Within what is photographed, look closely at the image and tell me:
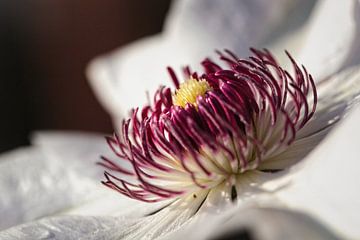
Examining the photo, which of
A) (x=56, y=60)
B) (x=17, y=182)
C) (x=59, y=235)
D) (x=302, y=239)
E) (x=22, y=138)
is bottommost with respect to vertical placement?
(x=302, y=239)

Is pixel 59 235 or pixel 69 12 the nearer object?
pixel 59 235

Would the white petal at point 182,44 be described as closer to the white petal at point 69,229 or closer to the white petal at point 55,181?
the white petal at point 55,181

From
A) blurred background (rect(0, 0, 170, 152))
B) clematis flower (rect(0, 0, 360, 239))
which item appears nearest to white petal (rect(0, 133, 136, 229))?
clematis flower (rect(0, 0, 360, 239))

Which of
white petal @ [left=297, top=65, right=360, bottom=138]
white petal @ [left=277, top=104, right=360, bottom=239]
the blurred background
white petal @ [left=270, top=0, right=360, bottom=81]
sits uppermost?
the blurred background

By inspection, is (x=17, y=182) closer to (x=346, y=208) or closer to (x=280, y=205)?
(x=280, y=205)

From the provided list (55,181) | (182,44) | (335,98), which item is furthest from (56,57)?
(335,98)

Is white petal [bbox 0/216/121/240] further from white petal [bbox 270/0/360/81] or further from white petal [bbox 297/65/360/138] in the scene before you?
white petal [bbox 270/0/360/81]

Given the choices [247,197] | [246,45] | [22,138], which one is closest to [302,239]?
[247,197]

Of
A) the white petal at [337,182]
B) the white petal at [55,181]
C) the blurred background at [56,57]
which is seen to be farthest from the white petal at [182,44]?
the blurred background at [56,57]
